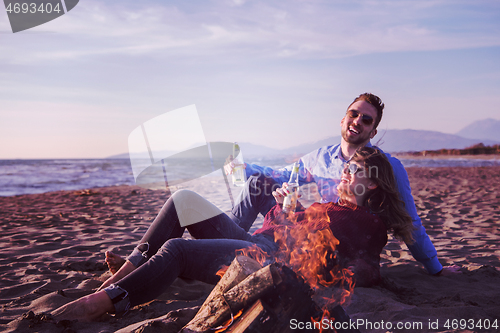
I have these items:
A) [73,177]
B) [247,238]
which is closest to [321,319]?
[247,238]

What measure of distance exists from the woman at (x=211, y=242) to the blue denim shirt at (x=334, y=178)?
0.39 meters

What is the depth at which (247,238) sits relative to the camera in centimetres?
270

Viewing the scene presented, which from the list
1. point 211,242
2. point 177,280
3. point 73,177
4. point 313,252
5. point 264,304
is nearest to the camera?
point 264,304

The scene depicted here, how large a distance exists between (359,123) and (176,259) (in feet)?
7.74

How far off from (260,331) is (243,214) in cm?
204

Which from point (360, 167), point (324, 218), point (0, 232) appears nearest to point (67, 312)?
point (324, 218)

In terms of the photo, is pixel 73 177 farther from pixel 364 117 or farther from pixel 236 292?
pixel 236 292


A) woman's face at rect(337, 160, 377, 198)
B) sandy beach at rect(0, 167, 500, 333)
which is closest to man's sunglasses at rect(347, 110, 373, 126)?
woman's face at rect(337, 160, 377, 198)

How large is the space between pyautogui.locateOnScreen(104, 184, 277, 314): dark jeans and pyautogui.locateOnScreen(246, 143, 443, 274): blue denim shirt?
47.2 inches

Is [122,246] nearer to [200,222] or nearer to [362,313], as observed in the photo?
[200,222]

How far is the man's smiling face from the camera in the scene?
3.46 meters

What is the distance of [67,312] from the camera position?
204 centimetres

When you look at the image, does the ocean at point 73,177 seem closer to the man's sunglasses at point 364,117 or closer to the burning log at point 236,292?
the man's sunglasses at point 364,117

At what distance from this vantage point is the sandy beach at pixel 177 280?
87.4 inches
